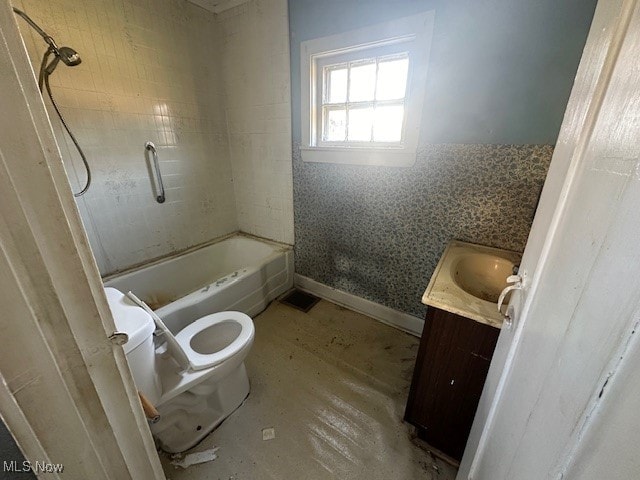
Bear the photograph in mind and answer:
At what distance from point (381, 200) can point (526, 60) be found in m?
0.99

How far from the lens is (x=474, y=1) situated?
48.8 inches

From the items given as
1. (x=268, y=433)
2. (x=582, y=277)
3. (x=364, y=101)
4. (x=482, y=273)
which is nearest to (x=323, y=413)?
(x=268, y=433)

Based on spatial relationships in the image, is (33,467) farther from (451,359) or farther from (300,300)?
(300,300)

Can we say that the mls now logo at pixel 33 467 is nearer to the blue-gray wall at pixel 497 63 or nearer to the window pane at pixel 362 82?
the blue-gray wall at pixel 497 63

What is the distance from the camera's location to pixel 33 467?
34 cm

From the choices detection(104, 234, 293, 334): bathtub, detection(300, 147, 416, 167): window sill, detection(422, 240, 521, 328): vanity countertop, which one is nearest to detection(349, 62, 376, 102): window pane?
detection(300, 147, 416, 167): window sill

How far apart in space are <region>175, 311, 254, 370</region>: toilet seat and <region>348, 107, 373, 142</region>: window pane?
1.47m

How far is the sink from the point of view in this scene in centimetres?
130

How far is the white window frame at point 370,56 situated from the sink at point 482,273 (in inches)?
27.4

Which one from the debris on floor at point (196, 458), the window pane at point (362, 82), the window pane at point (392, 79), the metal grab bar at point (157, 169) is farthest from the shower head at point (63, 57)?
the debris on floor at point (196, 458)

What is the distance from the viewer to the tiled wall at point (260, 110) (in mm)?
1905

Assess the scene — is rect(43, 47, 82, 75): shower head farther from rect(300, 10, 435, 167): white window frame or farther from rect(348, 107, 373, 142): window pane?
rect(348, 107, 373, 142): window pane

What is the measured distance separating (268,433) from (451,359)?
97 centimetres

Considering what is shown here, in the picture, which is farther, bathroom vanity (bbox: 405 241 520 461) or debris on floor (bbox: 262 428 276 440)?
debris on floor (bbox: 262 428 276 440)
